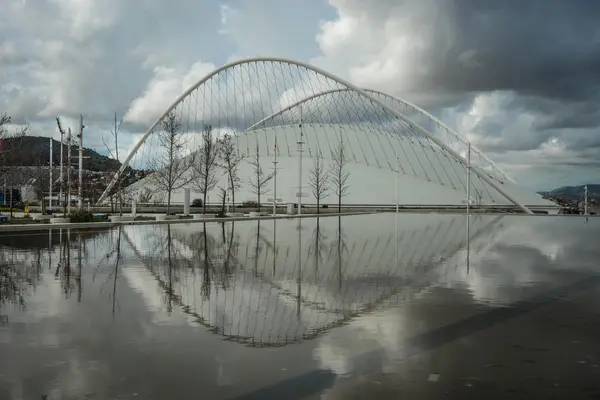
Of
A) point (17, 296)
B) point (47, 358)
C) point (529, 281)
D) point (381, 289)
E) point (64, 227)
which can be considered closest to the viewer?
point (47, 358)

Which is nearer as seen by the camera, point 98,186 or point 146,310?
point 146,310

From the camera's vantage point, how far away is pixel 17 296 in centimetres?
1007

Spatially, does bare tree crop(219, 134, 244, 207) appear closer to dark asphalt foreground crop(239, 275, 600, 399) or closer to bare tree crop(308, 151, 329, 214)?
bare tree crop(308, 151, 329, 214)

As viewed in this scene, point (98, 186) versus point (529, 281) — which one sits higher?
point (98, 186)

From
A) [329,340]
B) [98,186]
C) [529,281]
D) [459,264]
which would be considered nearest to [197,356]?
[329,340]

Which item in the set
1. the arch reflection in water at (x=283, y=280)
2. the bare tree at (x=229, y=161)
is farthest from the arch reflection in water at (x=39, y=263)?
the bare tree at (x=229, y=161)

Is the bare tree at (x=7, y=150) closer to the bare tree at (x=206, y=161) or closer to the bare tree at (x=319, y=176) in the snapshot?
the bare tree at (x=206, y=161)

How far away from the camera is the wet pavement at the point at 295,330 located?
5348mm

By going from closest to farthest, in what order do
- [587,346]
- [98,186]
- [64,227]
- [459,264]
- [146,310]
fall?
[587,346] → [146,310] → [459,264] → [64,227] → [98,186]

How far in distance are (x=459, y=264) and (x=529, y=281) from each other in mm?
3266

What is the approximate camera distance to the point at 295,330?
24.9ft

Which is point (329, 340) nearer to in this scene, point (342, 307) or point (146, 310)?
point (342, 307)

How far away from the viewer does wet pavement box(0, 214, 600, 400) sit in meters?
5.35

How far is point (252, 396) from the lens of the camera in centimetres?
499
